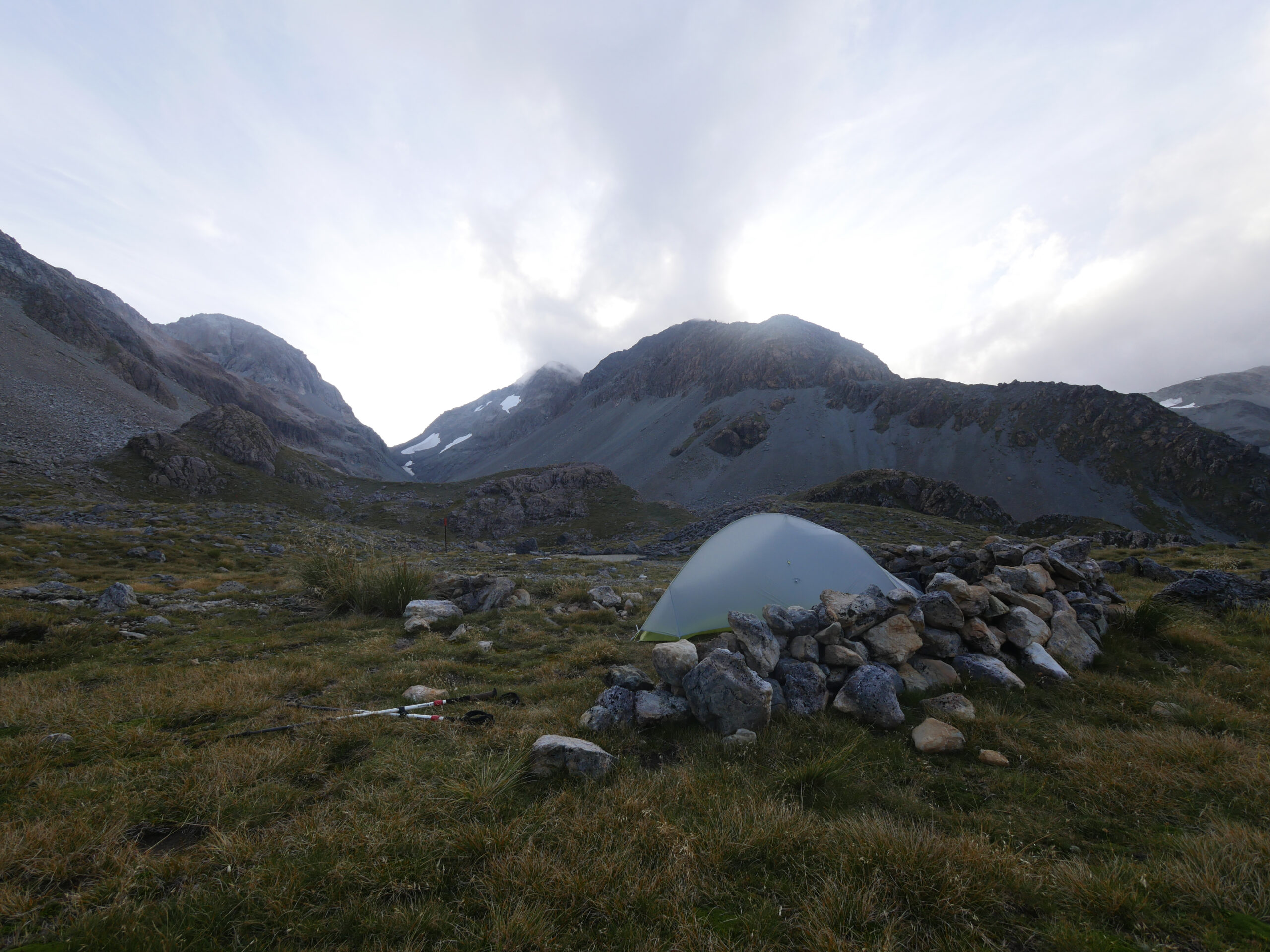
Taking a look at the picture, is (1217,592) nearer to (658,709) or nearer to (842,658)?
(842,658)

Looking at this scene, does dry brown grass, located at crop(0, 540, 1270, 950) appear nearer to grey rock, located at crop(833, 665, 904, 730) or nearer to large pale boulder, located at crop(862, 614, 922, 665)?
grey rock, located at crop(833, 665, 904, 730)

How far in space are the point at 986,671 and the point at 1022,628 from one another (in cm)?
136

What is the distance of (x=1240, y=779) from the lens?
4527mm

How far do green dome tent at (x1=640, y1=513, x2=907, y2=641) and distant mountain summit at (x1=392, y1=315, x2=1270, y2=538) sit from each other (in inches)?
3464

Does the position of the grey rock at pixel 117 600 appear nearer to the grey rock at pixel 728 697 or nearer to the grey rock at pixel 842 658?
the grey rock at pixel 728 697

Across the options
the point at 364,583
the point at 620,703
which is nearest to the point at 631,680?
the point at 620,703

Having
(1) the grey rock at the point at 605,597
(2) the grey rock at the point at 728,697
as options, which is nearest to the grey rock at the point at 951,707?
(2) the grey rock at the point at 728,697

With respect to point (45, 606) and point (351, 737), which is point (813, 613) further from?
point (45, 606)

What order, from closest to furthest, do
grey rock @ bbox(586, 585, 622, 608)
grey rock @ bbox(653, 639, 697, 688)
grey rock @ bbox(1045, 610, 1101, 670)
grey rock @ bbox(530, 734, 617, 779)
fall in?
grey rock @ bbox(530, 734, 617, 779) → grey rock @ bbox(653, 639, 697, 688) → grey rock @ bbox(1045, 610, 1101, 670) → grey rock @ bbox(586, 585, 622, 608)

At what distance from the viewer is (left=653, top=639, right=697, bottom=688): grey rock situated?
651 centimetres

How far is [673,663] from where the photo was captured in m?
6.51

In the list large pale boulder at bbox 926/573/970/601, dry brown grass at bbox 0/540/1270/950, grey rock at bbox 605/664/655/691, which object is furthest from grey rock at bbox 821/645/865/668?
grey rock at bbox 605/664/655/691

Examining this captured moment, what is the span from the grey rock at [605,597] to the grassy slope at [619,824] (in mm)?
6491

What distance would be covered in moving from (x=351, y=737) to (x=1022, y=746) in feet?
25.0
